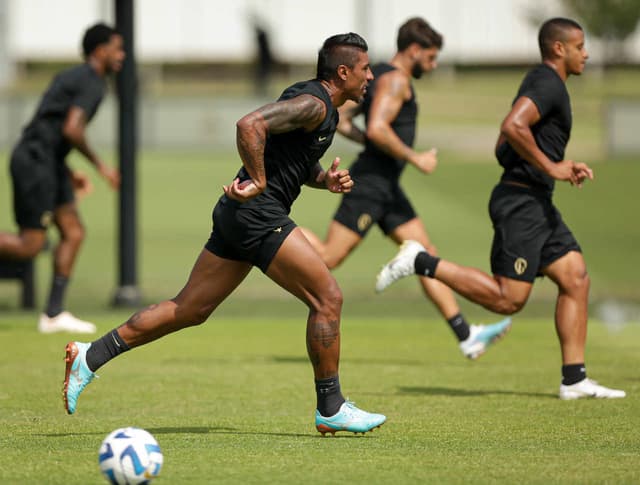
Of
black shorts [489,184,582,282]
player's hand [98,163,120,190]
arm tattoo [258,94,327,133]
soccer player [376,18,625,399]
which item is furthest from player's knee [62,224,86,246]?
arm tattoo [258,94,327,133]

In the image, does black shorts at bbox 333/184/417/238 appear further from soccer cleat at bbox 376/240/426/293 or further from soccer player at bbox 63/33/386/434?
soccer player at bbox 63/33/386/434

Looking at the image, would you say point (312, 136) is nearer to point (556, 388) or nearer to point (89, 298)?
point (556, 388)

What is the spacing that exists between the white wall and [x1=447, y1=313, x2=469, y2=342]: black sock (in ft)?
148

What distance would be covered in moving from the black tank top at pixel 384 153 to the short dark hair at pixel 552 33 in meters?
2.13

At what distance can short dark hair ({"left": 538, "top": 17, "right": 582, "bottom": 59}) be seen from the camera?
926cm

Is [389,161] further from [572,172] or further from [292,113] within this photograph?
[292,113]

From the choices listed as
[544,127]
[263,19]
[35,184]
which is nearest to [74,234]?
[35,184]

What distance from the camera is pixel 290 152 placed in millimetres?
7609

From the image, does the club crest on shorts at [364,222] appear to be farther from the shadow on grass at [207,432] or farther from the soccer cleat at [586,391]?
the shadow on grass at [207,432]

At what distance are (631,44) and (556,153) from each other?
199 feet

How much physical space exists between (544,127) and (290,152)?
7.43 ft

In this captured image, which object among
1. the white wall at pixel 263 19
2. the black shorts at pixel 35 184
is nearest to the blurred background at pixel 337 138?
the white wall at pixel 263 19

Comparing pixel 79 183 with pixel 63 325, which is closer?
pixel 63 325

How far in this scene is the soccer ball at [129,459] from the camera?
239 inches
